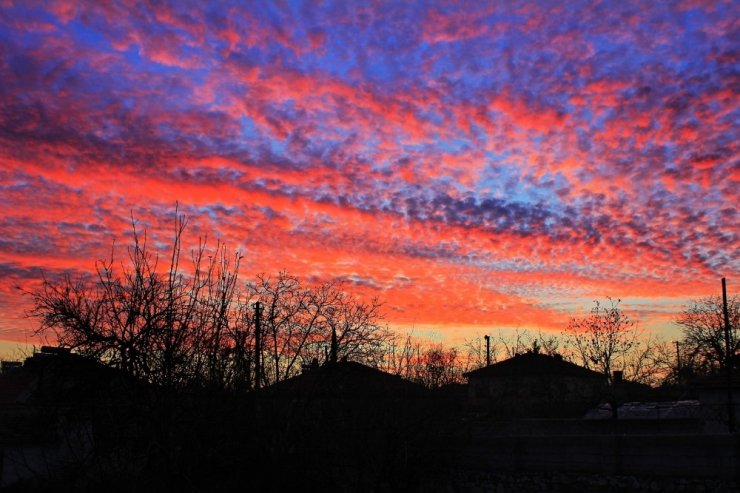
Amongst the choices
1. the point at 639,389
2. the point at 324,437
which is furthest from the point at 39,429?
the point at 639,389

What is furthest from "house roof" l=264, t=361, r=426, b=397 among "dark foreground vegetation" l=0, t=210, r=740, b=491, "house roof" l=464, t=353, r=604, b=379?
"house roof" l=464, t=353, r=604, b=379

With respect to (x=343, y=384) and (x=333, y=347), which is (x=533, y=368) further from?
(x=333, y=347)

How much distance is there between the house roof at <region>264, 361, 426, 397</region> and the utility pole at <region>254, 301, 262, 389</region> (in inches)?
16.7

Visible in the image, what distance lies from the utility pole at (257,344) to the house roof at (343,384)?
42 cm

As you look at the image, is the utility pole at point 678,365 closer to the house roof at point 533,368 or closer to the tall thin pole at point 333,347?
the house roof at point 533,368

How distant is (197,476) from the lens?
519 inches

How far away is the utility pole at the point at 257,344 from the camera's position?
16.4 meters

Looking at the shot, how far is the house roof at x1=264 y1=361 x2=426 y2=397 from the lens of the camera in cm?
1775

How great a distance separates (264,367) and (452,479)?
281 inches

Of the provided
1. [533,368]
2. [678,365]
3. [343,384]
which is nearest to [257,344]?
[343,384]

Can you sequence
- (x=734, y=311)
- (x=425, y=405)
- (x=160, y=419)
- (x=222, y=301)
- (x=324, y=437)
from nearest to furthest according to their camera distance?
(x=160, y=419) < (x=222, y=301) < (x=324, y=437) < (x=425, y=405) < (x=734, y=311)

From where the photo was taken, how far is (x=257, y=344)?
17156 mm

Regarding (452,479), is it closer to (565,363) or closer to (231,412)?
(231,412)

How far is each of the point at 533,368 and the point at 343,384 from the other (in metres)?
31.2
